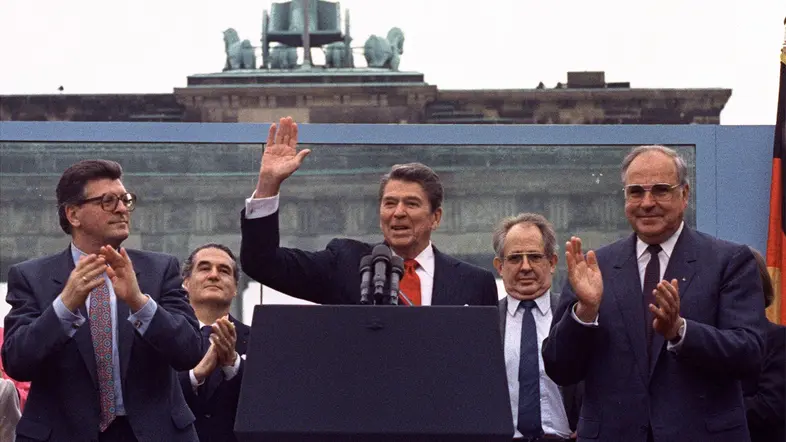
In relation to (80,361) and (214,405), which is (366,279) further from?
(214,405)

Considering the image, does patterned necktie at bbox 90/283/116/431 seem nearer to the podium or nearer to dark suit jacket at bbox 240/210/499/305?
dark suit jacket at bbox 240/210/499/305

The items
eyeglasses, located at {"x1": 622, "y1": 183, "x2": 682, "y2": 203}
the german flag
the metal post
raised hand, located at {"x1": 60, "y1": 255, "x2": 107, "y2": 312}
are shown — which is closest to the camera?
raised hand, located at {"x1": 60, "y1": 255, "x2": 107, "y2": 312}

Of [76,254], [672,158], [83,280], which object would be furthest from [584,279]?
[76,254]

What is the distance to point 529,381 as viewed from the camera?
221 inches

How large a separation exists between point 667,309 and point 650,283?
0.38 m

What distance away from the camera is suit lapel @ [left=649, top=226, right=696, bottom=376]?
4512mm

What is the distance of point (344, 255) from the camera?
487 cm

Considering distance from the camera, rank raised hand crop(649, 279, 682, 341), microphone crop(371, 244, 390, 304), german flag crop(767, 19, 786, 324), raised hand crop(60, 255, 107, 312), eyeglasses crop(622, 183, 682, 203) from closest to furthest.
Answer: microphone crop(371, 244, 390, 304) < raised hand crop(649, 279, 682, 341) < raised hand crop(60, 255, 107, 312) < eyeglasses crop(622, 183, 682, 203) < german flag crop(767, 19, 786, 324)

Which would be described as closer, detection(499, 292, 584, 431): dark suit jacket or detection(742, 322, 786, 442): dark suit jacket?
detection(742, 322, 786, 442): dark suit jacket

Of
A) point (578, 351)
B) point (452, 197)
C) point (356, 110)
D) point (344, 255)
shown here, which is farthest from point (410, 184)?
point (356, 110)

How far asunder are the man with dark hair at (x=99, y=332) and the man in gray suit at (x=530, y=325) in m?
1.42

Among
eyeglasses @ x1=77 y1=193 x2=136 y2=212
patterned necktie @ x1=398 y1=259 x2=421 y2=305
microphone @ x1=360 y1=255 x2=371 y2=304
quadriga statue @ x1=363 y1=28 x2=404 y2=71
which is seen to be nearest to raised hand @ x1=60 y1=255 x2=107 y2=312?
eyeglasses @ x1=77 y1=193 x2=136 y2=212

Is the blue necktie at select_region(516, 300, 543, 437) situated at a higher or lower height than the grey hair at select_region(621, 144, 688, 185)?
lower

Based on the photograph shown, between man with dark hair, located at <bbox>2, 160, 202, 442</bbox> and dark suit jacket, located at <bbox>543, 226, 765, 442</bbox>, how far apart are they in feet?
3.99
